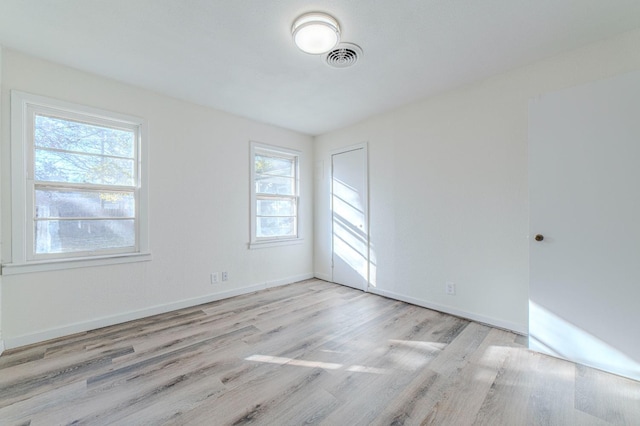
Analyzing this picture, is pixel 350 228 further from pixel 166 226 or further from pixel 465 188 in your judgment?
pixel 166 226

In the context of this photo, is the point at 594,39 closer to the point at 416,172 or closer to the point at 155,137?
the point at 416,172

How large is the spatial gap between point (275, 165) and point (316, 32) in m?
2.47

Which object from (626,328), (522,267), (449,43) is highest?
(449,43)

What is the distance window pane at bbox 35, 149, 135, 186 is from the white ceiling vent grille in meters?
2.36

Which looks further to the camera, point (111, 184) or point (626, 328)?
point (111, 184)

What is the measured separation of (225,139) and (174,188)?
0.94m

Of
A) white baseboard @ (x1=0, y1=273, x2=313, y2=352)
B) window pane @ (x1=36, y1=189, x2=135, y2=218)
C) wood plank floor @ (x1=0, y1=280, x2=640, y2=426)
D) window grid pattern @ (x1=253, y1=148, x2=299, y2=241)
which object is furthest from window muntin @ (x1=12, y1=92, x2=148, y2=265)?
window grid pattern @ (x1=253, y1=148, x2=299, y2=241)

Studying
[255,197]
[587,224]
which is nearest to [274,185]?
[255,197]

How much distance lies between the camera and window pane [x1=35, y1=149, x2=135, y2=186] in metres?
2.40

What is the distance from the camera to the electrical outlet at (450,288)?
9.56ft

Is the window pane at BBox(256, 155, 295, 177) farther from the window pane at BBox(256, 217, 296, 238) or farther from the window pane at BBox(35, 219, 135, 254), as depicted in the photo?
the window pane at BBox(35, 219, 135, 254)

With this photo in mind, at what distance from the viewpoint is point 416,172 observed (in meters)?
3.22

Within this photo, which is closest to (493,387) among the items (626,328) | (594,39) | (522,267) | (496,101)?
(626,328)

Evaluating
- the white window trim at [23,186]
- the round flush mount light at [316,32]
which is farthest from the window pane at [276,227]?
the round flush mount light at [316,32]
